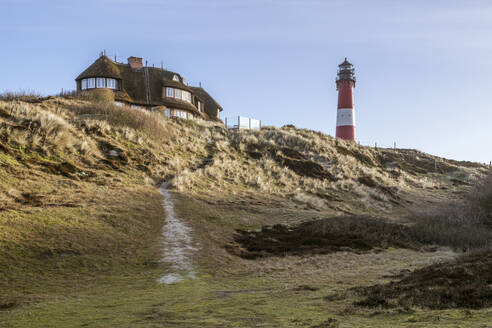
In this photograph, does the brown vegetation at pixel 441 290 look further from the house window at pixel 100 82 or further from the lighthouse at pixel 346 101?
the lighthouse at pixel 346 101

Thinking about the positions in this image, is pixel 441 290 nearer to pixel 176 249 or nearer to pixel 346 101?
pixel 176 249

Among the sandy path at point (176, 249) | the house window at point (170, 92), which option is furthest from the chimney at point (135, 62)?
the sandy path at point (176, 249)

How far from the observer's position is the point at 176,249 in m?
14.0

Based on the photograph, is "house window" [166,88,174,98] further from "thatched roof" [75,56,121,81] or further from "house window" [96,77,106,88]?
"house window" [96,77,106,88]

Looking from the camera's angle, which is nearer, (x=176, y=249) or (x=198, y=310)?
(x=198, y=310)

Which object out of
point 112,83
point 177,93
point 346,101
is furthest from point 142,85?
point 346,101

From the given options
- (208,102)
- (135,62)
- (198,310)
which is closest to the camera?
(198,310)

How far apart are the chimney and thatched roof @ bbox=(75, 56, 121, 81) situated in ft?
13.1

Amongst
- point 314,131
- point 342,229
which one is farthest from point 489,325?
point 314,131

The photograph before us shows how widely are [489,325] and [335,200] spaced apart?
86.4ft

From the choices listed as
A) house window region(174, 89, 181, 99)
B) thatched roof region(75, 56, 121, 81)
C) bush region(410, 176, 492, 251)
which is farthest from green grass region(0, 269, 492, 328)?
house window region(174, 89, 181, 99)

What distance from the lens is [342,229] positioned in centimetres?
1991

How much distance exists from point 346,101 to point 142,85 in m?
29.7

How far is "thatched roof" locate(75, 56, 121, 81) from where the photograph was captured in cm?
5091
